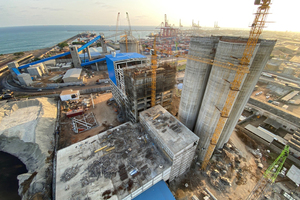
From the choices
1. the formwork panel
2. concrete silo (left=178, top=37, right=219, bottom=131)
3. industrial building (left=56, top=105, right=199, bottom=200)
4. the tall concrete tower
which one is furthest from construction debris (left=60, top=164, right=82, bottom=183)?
the tall concrete tower

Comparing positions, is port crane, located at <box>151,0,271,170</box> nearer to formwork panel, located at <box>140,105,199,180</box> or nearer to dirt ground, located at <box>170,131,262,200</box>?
formwork panel, located at <box>140,105,199,180</box>

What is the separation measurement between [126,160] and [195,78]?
27.8 metres

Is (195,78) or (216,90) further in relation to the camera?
(195,78)

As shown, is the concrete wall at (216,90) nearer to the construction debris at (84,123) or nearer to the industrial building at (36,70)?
the construction debris at (84,123)

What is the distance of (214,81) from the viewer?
27875 millimetres

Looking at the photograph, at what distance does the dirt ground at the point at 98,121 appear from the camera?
42.8 m

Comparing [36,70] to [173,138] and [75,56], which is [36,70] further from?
[173,138]

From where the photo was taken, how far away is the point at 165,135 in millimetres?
30000

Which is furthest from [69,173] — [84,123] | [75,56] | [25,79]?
[75,56]

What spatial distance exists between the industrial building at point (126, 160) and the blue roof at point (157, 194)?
2.63 feet

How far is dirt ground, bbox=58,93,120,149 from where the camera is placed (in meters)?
42.8

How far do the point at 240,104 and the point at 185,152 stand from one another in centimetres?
1931

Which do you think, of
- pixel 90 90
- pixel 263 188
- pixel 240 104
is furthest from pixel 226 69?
pixel 90 90

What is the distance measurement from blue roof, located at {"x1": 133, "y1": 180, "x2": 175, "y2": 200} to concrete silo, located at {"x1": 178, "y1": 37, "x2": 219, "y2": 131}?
2057cm
